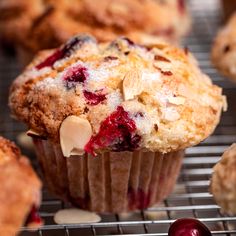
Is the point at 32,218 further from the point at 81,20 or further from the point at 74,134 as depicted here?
the point at 81,20

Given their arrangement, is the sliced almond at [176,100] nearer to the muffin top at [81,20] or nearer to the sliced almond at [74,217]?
the sliced almond at [74,217]

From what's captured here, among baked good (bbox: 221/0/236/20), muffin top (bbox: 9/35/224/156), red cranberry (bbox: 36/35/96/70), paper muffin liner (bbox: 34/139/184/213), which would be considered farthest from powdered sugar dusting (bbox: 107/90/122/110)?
baked good (bbox: 221/0/236/20)

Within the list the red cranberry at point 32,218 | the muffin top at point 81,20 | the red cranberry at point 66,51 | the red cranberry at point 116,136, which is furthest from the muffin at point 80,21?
the red cranberry at point 32,218

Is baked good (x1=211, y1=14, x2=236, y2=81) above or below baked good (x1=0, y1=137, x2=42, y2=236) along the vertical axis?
above

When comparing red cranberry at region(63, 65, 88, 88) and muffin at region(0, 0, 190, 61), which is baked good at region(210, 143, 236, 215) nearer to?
red cranberry at region(63, 65, 88, 88)

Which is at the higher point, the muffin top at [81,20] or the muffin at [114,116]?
the muffin top at [81,20]

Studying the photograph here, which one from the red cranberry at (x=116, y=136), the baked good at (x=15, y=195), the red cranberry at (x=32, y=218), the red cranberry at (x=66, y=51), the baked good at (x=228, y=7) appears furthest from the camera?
the baked good at (x=228, y=7)

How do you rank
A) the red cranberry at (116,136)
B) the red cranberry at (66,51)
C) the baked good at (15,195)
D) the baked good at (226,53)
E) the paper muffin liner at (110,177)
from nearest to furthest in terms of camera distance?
A: the baked good at (15,195)
the red cranberry at (116,136)
the paper muffin liner at (110,177)
the red cranberry at (66,51)
the baked good at (226,53)

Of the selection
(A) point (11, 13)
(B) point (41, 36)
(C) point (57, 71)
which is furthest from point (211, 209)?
(A) point (11, 13)
